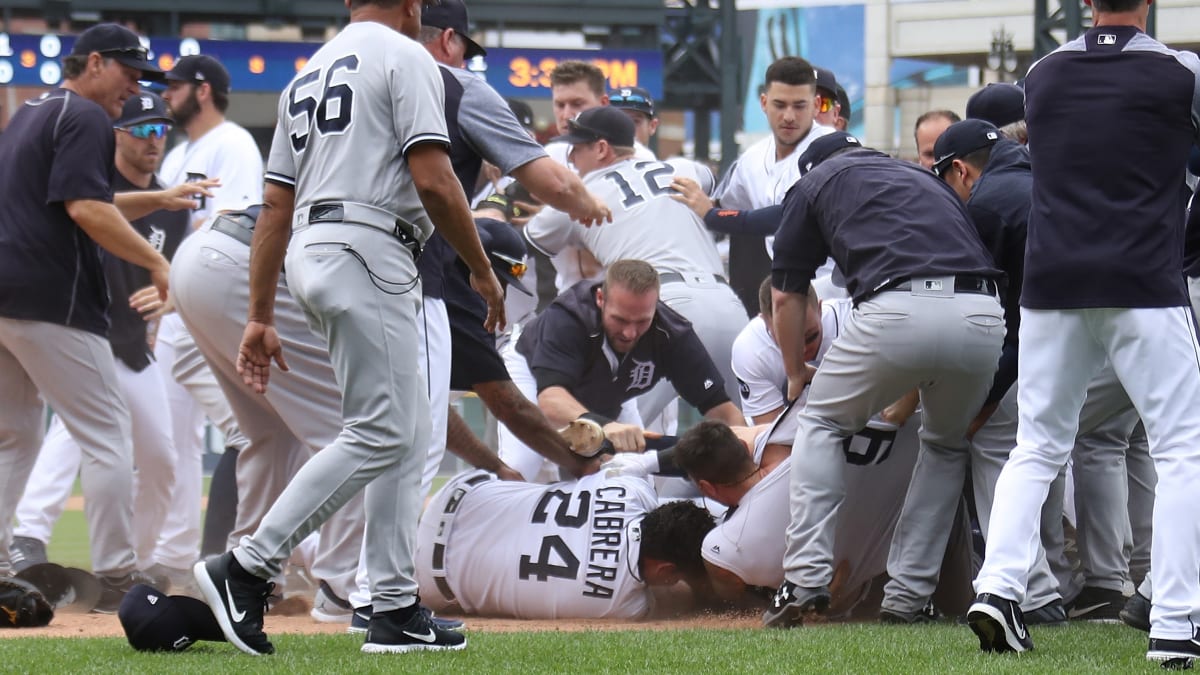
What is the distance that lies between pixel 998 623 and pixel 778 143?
388 centimetres

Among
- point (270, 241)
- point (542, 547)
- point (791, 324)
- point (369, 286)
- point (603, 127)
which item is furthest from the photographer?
point (603, 127)

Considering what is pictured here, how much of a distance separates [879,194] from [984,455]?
0.98 m

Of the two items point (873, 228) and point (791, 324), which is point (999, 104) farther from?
point (791, 324)

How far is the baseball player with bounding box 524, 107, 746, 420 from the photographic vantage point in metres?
7.43

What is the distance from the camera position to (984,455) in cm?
538

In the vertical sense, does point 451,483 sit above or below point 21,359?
below

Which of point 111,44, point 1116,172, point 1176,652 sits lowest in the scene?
point 1176,652

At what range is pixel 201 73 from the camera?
8.30 meters

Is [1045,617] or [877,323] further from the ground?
[877,323]

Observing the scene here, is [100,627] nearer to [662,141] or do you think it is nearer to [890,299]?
[890,299]

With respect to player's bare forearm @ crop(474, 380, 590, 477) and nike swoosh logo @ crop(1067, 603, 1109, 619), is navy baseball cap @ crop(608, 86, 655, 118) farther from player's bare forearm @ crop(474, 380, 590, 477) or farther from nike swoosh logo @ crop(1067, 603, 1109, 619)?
nike swoosh logo @ crop(1067, 603, 1109, 619)

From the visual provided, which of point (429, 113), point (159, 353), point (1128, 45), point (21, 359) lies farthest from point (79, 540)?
point (1128, 45)

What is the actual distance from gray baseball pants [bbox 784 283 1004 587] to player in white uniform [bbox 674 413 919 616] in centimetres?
21

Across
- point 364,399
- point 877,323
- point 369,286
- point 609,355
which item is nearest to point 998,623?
point 877,323
